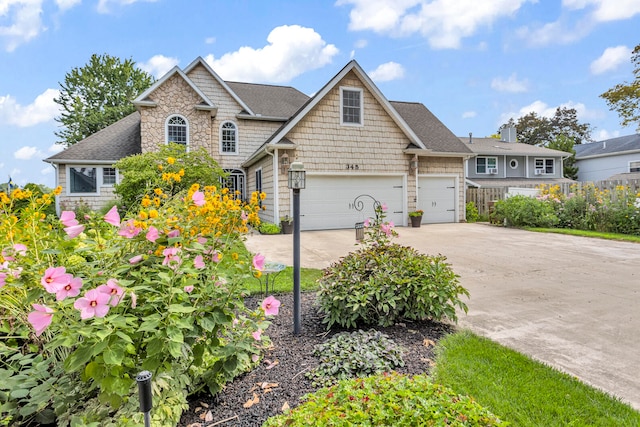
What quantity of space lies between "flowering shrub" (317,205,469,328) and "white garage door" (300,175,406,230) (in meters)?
8.76

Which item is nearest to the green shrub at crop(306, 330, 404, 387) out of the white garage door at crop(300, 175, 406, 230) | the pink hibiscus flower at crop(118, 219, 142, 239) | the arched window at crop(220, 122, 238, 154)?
the pink hibiscus flower at crop(118, 219, 142, 239)

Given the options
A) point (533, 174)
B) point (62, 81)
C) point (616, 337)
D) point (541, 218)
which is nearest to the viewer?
point (616, 337)

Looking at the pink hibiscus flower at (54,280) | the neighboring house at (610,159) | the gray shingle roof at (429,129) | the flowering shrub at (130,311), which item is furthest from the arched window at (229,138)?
the neighboring house at (610,159)

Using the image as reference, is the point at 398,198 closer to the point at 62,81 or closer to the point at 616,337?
the point at 616,337

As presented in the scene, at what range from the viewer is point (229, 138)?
1648 centimetres

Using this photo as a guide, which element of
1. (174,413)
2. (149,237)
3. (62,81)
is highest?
(62,81)

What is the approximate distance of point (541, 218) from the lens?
11.8m

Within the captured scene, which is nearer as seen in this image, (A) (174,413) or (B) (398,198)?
(A) (174,413)

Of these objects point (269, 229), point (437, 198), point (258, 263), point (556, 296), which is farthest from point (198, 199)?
point (437, 198)

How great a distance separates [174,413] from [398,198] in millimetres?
12158

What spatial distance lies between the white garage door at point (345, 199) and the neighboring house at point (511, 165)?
1046 cm

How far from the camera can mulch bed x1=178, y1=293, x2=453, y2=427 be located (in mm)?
1982

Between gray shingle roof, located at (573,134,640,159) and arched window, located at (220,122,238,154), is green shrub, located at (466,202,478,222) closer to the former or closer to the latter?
arched window, located at (220,122,238,154)

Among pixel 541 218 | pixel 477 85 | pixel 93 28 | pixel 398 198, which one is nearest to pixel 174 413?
pixel 398 198
